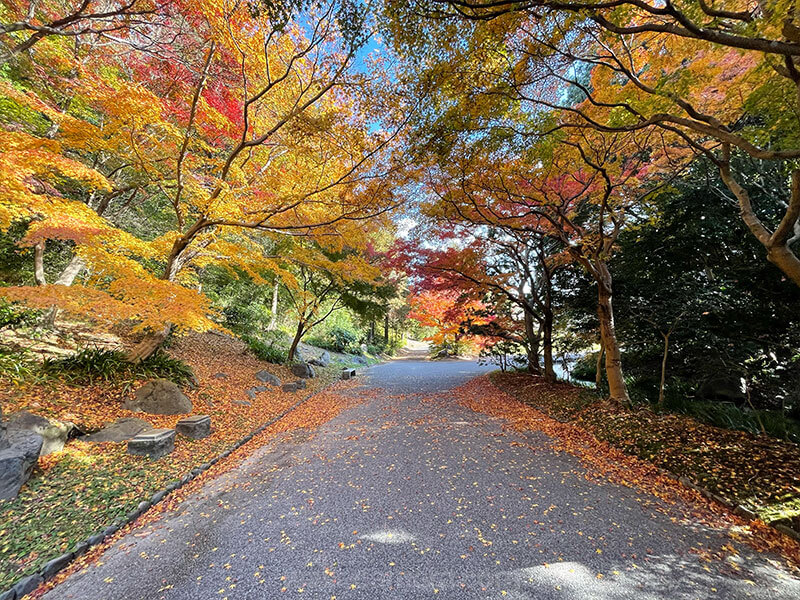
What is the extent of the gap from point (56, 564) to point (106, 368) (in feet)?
14.1

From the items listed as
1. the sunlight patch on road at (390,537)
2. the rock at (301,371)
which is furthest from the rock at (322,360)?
the sunlight patch on road at (390,537)

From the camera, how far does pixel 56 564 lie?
2.14 metres

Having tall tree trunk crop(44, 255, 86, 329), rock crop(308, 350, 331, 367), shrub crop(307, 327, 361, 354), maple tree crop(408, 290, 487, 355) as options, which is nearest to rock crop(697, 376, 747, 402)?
maple tree crop(408, 290, 487, 355)

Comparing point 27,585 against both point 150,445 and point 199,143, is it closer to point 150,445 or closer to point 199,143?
point 150,445

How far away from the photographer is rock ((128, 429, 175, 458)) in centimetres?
376

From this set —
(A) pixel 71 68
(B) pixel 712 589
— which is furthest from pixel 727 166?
(A) pixel 71 68

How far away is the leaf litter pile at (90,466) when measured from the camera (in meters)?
2.34

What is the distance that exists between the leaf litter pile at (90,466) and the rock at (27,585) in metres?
0.06

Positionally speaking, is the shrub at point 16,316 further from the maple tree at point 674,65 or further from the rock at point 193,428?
the maple tree at point 674,65

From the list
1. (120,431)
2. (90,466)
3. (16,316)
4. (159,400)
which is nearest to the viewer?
(90,466)

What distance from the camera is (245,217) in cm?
555

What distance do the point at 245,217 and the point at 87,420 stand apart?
3752 mm

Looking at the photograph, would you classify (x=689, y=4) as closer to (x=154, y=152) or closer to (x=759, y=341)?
(x=759, y=341)

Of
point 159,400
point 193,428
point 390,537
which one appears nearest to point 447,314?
point 193,428
